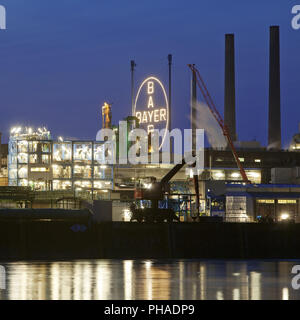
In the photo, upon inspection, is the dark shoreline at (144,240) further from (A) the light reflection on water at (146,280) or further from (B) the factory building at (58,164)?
(B) the factory building at (58,164)

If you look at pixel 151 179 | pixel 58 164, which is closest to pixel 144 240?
pixel 151 179

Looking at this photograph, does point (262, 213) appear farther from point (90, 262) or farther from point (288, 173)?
point (90, 262)

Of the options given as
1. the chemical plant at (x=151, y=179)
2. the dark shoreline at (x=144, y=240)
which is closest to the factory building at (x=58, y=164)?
the chemical plant at (x=151, y=179)

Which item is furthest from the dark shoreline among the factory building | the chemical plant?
the factory building

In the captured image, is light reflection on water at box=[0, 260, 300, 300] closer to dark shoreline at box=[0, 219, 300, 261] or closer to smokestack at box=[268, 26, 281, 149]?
dark shoreline at box=[0, 219, 300, 261]

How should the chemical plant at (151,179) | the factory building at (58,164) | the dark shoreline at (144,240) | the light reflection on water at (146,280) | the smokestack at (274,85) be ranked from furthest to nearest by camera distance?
the smokestack at (274,85), the factory building at (58,164), the chemical plant at (151,179), the dark shoreline at (144,240), the light reflection on water at (146,280)

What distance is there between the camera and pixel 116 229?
55594mm

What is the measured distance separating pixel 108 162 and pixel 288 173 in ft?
97.8

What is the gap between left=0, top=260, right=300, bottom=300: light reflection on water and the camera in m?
31.9

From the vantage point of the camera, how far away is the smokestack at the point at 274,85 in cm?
19662

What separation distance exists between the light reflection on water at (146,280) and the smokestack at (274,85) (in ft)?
495

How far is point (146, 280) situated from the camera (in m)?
37.4

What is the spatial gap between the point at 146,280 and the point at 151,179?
109ft

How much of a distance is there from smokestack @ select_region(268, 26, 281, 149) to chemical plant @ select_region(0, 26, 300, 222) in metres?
0.26
